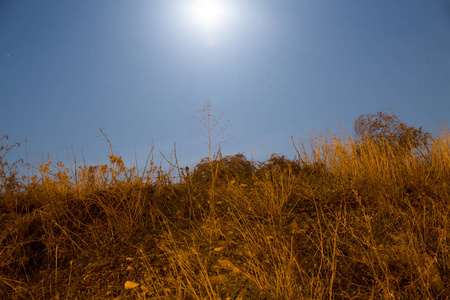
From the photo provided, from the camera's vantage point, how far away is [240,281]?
2525 mm

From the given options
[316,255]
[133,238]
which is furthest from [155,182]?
[316,255]

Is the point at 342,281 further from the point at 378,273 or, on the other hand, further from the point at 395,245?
the point at 395,245

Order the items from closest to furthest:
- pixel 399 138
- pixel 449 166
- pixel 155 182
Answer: pixel 155 182, pixel 449 166, pixel 399 138

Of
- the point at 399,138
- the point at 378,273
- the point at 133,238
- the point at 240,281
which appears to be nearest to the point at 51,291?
the point at 133,238

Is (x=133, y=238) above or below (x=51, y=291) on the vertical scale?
above

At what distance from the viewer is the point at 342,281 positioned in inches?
102

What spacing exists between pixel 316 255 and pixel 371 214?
124 cm

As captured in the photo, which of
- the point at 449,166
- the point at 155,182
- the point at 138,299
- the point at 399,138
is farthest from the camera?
the point at 399,138

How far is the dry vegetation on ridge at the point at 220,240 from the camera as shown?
2484 mm

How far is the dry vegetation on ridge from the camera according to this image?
2484 millimetres

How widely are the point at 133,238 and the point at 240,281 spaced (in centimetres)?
154

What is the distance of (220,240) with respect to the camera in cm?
324

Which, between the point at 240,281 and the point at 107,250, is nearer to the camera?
the point at 240,281

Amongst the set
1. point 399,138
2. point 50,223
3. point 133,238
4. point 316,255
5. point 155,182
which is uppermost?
point 399,138
